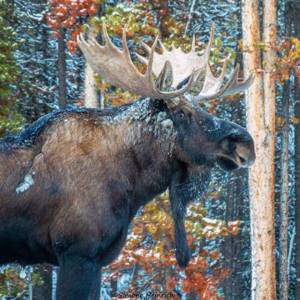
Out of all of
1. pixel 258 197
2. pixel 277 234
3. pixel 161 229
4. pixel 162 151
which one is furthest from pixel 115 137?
pixel 277 234

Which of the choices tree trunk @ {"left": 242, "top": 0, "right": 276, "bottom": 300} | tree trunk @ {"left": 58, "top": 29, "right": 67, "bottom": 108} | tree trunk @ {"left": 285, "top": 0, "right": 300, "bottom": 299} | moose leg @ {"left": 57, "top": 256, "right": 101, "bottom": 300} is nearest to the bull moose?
moose leg @ {"left": 57, "top": 256, "right": 101, "bottom": 300}

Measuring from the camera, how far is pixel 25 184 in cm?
654

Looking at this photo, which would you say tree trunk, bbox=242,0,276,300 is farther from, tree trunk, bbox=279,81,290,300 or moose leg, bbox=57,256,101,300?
moose leg, bbox=57,256,101,300

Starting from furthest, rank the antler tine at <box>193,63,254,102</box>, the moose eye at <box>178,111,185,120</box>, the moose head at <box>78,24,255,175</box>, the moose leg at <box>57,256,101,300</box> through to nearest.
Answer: the antler tine at <box>193,63,254,102</box> → the moose eye at <box>178,111,185,120</box> → the moose head at <box>78,24,255,175</box> → the moose leg at <box>57,256,101,300</box>

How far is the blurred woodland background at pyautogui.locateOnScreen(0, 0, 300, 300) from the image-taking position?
13945 millimetres

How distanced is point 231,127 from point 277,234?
12.8 metres

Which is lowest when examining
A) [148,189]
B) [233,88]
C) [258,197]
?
[148,189]

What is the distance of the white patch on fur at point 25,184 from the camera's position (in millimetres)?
6512

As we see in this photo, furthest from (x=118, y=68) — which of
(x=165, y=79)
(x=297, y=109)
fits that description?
(x=297, y=109)

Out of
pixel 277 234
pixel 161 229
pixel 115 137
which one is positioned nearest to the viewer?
pixel 115 137

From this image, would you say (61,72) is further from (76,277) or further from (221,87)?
(76,277)

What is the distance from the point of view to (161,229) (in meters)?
13.6

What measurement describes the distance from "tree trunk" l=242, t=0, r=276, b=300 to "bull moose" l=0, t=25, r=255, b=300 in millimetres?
7339

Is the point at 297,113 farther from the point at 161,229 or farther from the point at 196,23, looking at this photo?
the point at 161,229
